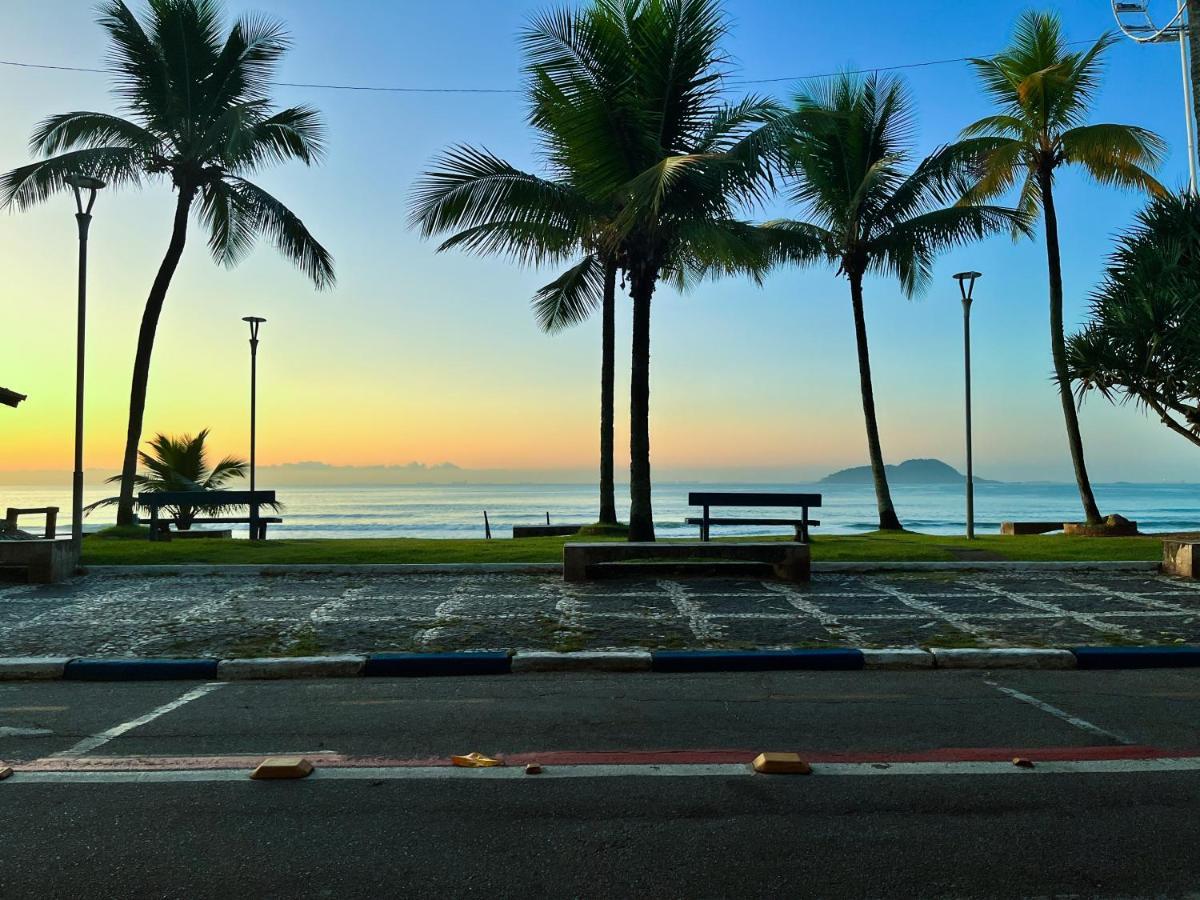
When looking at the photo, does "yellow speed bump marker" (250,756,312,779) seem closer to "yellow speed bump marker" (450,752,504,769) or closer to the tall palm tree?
"yellow speed bump marker" (450,752,504,769)

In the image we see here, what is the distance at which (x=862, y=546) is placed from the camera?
15.5 m

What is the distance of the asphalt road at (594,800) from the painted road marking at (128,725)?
25 mm

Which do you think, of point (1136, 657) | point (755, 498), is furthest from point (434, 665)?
point (755, 498)

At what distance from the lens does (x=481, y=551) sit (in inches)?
576

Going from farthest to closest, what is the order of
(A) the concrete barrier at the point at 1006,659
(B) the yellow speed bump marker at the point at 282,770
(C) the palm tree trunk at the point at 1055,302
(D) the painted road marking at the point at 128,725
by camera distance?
(C) the palm tree trunk at the point at 1055,302
(A) the concrete barrier at the point at 1006,659
(D) the painted road marking at the point at 128,725
(B) the yellow speed bump marker at the point at 282,770

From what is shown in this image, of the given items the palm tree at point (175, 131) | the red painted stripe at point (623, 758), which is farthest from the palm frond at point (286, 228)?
the red painted stripe at point (623, 758)

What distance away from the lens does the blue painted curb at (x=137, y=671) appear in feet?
22.6

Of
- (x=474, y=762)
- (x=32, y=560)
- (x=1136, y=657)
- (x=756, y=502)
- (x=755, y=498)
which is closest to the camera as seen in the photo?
(x=474, y=762)

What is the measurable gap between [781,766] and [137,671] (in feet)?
16.4

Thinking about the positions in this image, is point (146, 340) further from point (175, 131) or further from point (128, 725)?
point (128, 725)

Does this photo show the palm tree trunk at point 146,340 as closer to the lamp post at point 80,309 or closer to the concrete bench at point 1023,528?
the lamp post at point 80,309

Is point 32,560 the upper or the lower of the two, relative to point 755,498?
lower

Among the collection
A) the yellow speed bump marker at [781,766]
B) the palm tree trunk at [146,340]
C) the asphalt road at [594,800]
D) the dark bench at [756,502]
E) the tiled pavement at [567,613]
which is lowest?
the asphalt road at [594,800]

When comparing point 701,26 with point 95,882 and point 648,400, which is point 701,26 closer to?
point 648,400
